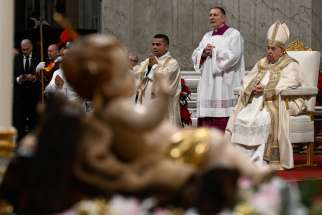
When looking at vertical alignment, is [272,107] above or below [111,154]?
below

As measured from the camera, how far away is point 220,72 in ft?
38.9

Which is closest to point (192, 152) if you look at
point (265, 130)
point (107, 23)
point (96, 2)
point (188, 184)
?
point (188, 184)

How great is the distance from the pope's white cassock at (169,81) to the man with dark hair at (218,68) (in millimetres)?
348

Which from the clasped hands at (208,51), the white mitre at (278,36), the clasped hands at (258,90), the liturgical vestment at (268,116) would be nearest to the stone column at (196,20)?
the clasped hands at (208,51)

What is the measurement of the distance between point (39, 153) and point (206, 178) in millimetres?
420

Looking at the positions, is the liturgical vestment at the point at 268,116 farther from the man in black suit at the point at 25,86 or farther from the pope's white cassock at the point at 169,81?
the man in black suit at the point at 25,86

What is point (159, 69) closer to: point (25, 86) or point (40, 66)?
point (40, 66)

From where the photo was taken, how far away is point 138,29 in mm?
14047

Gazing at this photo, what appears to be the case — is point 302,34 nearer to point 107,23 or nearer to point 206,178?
point 107,23

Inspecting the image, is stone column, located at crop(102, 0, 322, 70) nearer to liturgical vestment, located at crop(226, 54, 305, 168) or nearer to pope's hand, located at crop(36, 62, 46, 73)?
pope's hand, located at crop(36, 62, 46, 73)

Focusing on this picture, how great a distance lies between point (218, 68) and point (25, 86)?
3.17m

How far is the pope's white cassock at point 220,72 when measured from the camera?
11609mm

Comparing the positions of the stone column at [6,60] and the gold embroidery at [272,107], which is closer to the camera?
the stone column at [6,60]

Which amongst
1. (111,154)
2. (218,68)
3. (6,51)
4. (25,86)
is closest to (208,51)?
(218,68)
